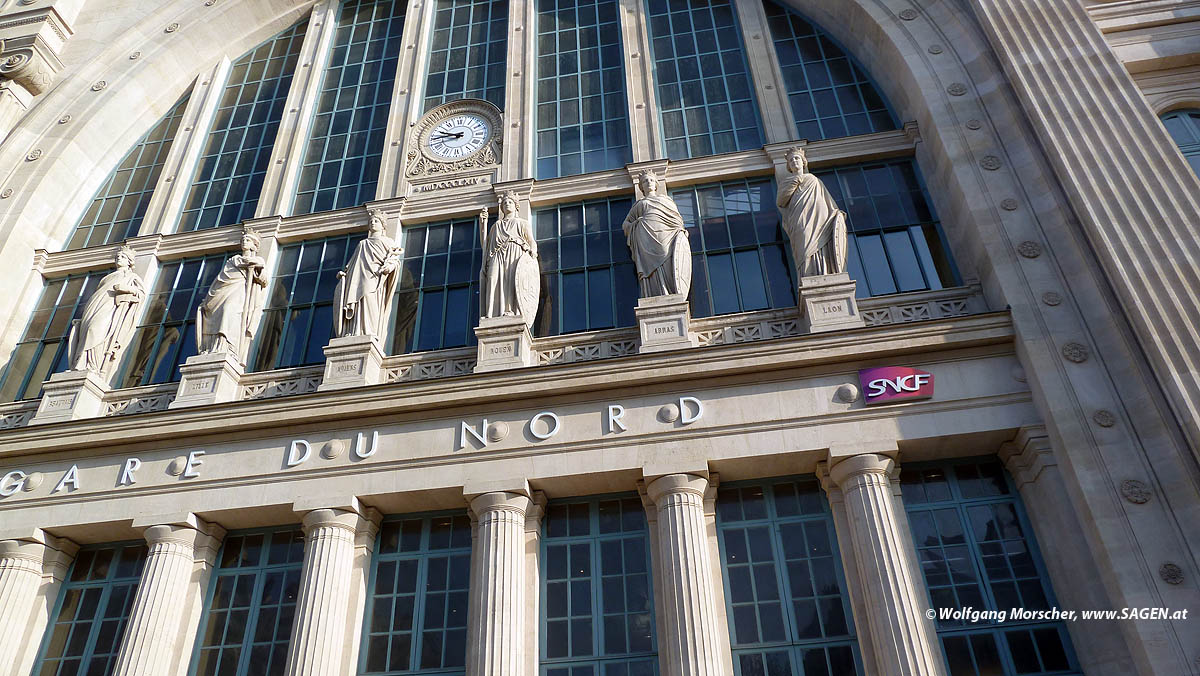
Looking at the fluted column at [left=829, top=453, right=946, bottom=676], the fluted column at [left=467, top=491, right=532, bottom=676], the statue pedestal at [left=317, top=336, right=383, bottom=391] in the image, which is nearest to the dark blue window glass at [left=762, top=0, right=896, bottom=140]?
the fluted column at [left=829, top=453, right=946, bottom=676]

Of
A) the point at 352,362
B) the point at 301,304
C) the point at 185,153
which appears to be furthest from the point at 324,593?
the point at 185,153

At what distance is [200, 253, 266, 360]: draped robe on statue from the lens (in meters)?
17.5

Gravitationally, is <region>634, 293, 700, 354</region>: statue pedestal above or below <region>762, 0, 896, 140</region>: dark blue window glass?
below

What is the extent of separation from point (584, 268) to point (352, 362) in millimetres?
5277

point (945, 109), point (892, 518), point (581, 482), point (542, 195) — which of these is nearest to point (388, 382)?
point (581, 482)

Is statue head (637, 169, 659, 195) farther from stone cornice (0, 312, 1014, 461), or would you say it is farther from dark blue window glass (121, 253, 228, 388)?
dark blue window glass (121, 253, 228, 388)

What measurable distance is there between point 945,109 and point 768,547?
998 cm

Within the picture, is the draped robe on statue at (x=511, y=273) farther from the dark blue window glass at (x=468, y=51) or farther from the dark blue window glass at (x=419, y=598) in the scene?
the dark blue window glass at (x=468, y=51)

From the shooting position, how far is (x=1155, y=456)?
12188 mm

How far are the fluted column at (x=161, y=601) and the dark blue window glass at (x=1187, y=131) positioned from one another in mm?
20696

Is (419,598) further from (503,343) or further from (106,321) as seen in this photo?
(106,321)

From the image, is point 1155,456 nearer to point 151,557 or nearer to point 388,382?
point 388,382

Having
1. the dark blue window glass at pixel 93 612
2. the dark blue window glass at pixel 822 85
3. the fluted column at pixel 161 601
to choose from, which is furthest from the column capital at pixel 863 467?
the dark blue window glass at pixel 93 612

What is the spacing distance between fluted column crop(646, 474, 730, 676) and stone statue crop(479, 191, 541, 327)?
4646 mm
